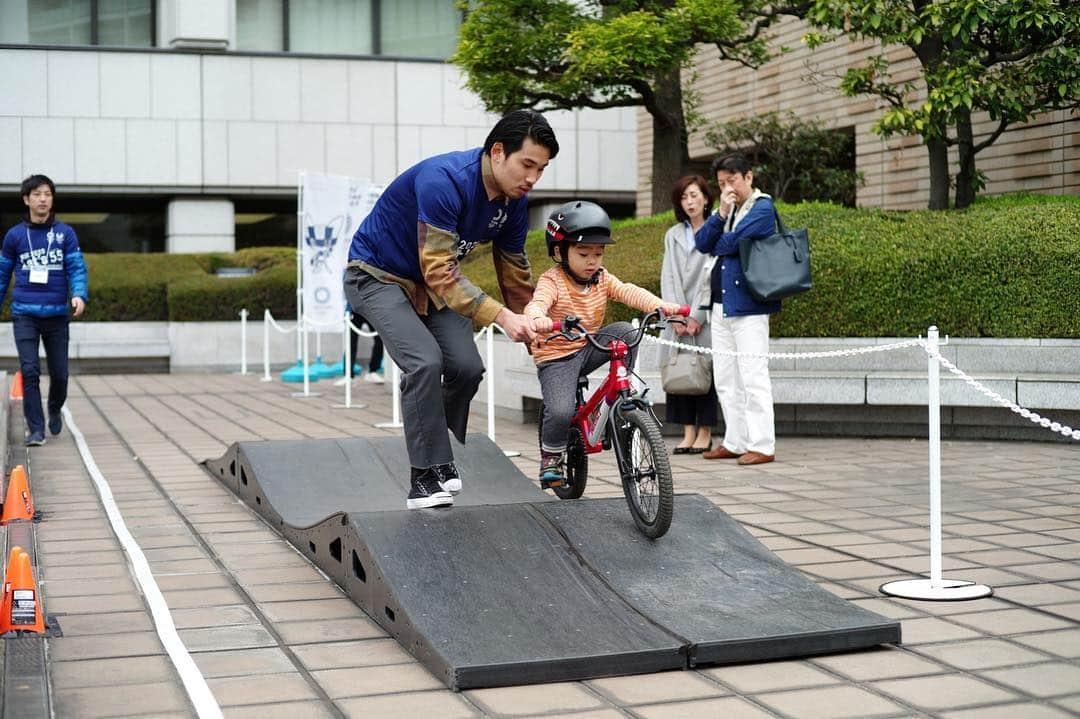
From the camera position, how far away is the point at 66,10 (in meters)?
25.0

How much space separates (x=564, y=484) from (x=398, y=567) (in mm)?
1856

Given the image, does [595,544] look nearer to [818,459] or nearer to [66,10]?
[818,459]

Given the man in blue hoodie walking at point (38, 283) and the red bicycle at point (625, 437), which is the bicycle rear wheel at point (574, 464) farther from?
the man in blue hoodie walking at point (38, 283)

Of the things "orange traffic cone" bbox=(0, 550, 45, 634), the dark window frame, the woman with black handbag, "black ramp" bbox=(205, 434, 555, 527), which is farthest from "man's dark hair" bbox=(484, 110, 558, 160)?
the dark window frame

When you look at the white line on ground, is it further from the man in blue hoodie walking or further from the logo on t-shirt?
the man in blue hoodie walking

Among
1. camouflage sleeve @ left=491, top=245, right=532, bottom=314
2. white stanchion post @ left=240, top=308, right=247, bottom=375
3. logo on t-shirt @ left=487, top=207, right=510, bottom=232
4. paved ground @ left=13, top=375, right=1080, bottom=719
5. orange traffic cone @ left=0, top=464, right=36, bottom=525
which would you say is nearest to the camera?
paved ground @ left=13, top=375, right=1080, bottom=719

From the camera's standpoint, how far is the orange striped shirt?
6191 millimetres

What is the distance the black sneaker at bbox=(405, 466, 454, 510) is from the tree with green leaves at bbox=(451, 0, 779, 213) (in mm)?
8516

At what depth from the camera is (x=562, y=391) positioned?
252 inches

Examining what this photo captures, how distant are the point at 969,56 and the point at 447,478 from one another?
28.6ft

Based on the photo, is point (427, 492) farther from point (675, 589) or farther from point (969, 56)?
point (969, 56)

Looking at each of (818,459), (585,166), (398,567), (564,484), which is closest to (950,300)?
(818,459)

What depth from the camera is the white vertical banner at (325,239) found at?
1566 cm

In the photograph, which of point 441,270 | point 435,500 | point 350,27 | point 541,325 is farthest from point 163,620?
point 350,27
